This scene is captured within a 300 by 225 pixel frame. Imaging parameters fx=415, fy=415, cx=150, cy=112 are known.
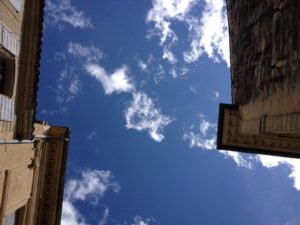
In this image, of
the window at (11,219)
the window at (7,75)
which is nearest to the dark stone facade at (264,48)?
the window at (7,75)

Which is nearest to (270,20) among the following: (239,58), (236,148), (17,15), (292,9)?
(292,9)

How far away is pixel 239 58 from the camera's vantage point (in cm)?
1605

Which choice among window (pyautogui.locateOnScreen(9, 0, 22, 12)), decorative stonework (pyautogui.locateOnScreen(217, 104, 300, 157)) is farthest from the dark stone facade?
window (pyautogui.locateOnScreen(9, 0, 22, 12))

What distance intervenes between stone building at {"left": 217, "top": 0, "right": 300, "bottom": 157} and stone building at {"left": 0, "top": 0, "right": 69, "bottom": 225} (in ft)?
23.7

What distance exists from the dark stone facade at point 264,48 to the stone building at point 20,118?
728cm

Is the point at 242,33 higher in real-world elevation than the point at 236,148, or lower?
higher

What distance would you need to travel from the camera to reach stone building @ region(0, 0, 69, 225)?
42.2 feet

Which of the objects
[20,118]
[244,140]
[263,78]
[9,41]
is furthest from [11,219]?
[263,78]

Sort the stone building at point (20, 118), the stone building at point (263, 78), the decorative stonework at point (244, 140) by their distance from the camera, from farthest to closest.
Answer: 1. the decorative stonework at point (244, 140)
2. the stone building at point (20, 118)
3. the stone building at point (263, 78)

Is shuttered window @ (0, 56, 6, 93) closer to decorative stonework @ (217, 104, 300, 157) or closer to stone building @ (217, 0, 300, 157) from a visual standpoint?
stone building @ (217, 0, 300, 157)

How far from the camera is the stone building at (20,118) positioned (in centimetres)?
1285

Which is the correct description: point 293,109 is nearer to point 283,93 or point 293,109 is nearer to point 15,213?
point 283,93

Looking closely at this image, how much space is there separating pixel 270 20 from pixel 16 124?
8669 millimetres

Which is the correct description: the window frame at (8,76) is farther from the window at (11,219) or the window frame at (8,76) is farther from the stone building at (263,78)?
the stone building at (263,78)
